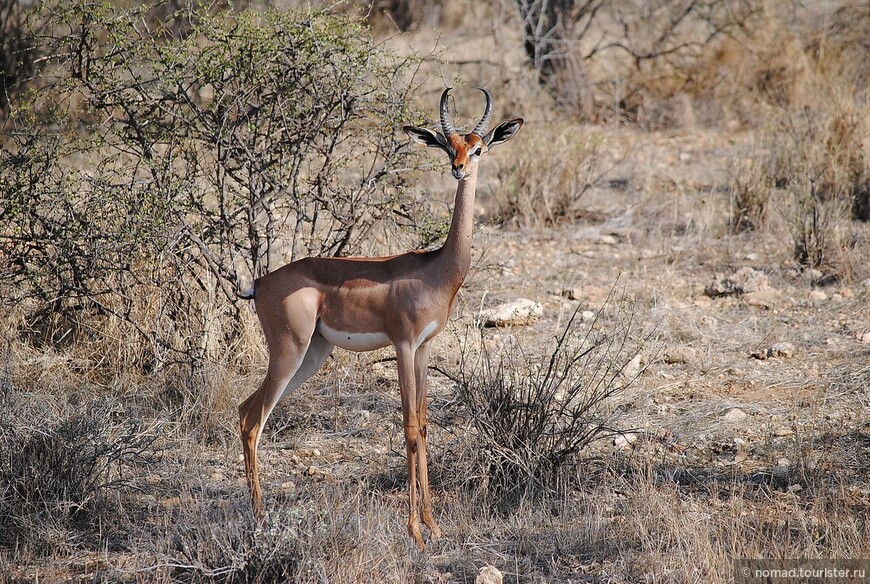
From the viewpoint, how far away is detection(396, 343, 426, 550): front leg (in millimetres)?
4711

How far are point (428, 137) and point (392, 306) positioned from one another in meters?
0.88

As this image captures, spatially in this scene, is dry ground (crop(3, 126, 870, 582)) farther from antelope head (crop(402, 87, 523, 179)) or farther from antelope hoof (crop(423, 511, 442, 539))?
antelope head (crop(402, 87, 523, 179))

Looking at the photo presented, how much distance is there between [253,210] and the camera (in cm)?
629

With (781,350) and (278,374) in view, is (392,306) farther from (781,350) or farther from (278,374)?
(781,350)

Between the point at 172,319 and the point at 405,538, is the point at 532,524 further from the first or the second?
the point at 172,319

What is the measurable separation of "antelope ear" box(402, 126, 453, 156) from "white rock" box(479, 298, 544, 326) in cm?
249

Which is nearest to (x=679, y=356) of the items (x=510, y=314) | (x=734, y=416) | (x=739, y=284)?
(x=734, y=416)

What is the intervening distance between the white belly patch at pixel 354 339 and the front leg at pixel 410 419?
127 mm

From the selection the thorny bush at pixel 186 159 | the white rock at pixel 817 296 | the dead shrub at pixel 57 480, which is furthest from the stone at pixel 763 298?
the dead shrub at pixel 57 480

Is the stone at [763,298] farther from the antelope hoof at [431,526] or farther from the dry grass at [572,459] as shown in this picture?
the antelope hoof at [431,526]

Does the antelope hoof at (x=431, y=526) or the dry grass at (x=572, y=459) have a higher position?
the dry grass at (x=572, y=459)

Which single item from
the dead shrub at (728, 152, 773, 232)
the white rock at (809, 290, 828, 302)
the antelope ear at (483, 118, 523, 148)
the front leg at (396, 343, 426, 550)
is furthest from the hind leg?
the dead shrub at (728, 152, 773, 232)

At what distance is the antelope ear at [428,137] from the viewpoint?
15.9 feet

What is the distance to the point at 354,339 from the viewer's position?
4859mm
